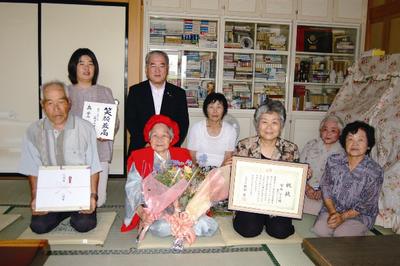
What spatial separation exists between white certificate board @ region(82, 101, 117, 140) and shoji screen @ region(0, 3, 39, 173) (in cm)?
157

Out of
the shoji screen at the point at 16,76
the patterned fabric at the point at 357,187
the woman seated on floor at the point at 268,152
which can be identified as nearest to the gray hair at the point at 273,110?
the woman seated on floor at the point at 268,152

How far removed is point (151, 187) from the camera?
93.2 inches

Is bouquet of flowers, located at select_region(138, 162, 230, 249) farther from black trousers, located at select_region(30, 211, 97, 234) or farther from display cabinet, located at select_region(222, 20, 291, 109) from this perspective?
display cabinet, located at select_region(222, 20, 291, 109)

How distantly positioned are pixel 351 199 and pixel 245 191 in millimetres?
797

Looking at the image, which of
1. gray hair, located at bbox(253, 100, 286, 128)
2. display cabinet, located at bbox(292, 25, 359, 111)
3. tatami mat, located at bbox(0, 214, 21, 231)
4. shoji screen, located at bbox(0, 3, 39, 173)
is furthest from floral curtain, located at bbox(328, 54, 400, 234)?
shoji screen, located at bbox(0, 3, 39, 173)

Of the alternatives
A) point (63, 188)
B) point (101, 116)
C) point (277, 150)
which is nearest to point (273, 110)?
point (277, 150)

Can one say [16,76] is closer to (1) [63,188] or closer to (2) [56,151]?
(2) [56,151]

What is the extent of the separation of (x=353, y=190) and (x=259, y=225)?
2.38 feet

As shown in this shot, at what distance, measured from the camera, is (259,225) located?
2545 mm

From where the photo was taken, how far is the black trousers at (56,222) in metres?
2.45

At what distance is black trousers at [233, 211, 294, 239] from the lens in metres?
2.51

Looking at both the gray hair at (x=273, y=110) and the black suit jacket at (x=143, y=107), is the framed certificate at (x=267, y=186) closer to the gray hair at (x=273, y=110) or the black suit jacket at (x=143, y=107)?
the gray hair at (x=273, y=110)

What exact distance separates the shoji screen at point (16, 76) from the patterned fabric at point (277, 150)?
269cm

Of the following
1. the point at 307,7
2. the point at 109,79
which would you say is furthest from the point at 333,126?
the point at 109,79
